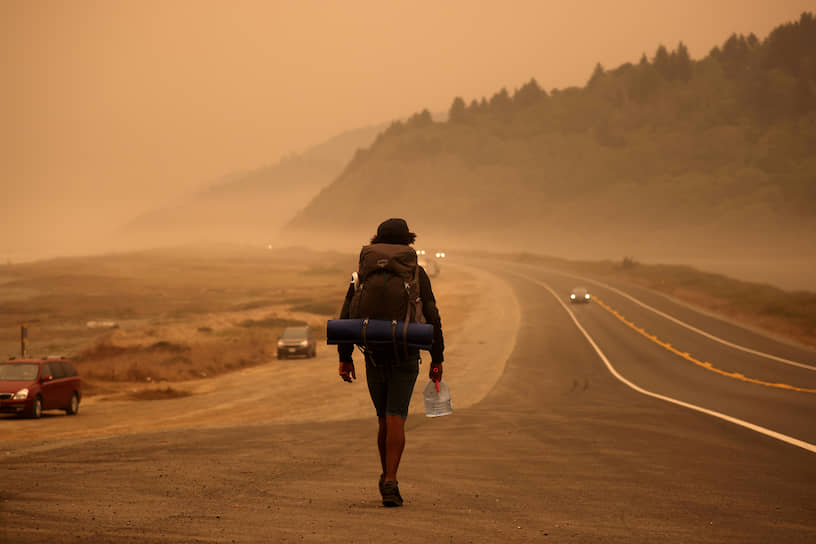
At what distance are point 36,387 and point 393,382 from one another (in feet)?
65.4

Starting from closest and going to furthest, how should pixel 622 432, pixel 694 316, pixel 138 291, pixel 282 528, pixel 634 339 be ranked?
pixel 282 528
pixel 622 432
pixel 634 339
pixel 694 316
pixel 138 291

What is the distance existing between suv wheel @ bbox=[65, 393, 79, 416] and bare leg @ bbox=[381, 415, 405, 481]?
21.1 metres

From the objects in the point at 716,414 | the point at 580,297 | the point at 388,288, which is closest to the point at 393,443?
the point at 388,288

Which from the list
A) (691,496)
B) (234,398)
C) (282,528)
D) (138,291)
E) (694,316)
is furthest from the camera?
(138,291)

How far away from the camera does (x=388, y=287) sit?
7148 mm

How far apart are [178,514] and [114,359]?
3656 centimetres

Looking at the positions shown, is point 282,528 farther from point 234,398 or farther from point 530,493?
point 234,398

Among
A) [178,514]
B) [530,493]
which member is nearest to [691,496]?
[530,493]

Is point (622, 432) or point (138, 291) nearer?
point (622, 432)

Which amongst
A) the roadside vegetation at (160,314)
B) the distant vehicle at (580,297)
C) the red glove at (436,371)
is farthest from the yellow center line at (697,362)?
the red glove at (436,371)

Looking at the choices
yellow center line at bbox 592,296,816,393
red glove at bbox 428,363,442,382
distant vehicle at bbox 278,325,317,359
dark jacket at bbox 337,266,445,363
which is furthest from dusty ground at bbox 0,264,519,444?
yellow center line at bbox 592,296,816,393

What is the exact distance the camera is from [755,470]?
9984 millimetres

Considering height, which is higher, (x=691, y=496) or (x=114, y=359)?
(x=691, y=496)

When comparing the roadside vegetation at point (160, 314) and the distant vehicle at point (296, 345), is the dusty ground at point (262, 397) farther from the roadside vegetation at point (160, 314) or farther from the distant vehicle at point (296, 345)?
the roadside vegetation at point (160, 314)
